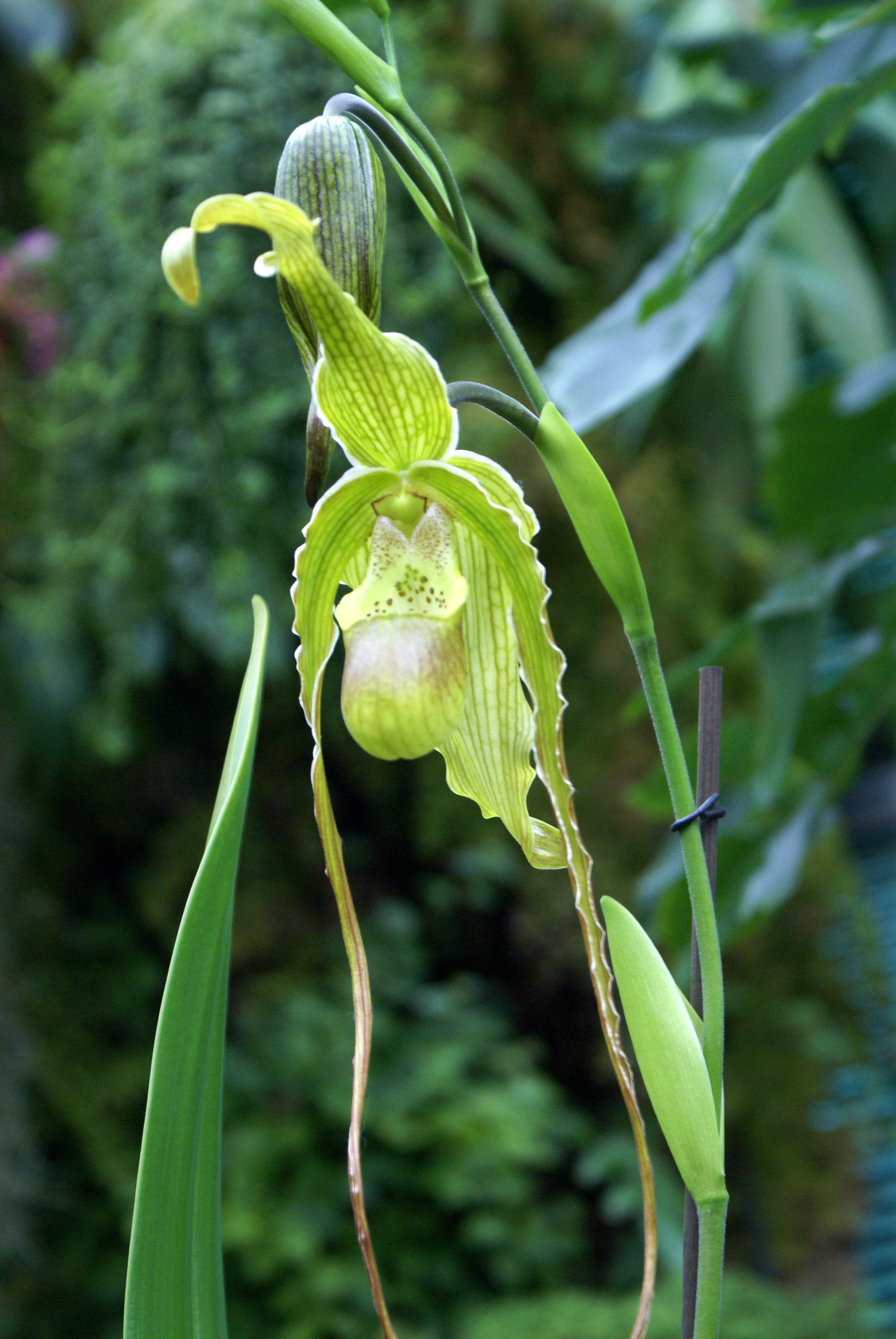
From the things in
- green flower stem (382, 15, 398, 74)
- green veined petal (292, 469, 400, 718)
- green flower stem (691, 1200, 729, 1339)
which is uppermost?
green flower stem (382, 15, 398, 74)

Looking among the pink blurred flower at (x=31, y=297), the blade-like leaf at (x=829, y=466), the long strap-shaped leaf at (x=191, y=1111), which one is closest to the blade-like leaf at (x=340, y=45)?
the long strap-shaped leaf at (x=191, y=1111)

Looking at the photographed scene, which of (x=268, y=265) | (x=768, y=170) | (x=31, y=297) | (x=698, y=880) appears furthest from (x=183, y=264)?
(x=31, y=297)

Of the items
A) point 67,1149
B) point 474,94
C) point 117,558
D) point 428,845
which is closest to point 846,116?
point 117,558

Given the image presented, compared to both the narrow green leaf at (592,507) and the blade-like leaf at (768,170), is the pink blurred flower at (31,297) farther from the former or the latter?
the narrow green leaf at (592,507)

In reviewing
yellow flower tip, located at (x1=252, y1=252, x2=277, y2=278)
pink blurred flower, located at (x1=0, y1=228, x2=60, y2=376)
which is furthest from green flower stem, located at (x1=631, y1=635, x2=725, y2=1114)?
A: pink blurred flower, located at (x1=0, y1=228, x2=60, y2=376)

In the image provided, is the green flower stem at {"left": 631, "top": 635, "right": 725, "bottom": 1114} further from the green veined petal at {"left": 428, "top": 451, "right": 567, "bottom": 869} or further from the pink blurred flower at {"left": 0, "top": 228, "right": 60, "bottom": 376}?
the pink blurred flower at {"left": 0, "top": 228, "right": 60, "bottom": 376}

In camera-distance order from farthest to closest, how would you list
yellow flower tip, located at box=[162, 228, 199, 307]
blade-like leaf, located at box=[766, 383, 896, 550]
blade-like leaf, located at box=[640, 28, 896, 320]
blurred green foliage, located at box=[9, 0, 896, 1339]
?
blurred green foliage, located at box=[9, 0, 896, 1339]
blade-like leaf, located at box=[766, 383, 896, 550]
blade-like leaf, located at box=[640, 28, 896, 320]
yellow flower tip, located at box=[162, 228, 199, 307]
